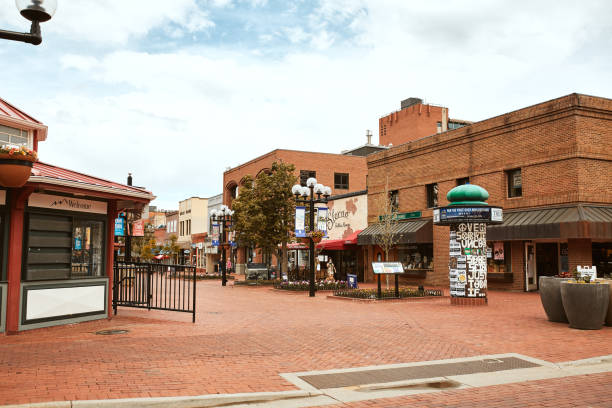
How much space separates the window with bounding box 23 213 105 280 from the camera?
1091 cm

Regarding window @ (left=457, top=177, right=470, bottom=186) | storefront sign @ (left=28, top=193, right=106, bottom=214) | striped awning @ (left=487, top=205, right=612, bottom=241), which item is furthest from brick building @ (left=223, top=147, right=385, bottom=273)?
storefront sign @ (left=28, top=193, right=106, bottom=214)

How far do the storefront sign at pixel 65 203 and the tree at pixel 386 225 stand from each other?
1386 cm

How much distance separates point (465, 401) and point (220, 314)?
32.3 ft

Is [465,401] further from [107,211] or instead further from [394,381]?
[107,211]

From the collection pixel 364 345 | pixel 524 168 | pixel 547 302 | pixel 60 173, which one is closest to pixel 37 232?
pixel 60 173

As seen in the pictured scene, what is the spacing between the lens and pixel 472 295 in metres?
17.3

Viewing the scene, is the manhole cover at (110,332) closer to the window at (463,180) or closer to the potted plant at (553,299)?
the potted plant at (553,299)

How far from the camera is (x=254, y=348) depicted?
958 cm

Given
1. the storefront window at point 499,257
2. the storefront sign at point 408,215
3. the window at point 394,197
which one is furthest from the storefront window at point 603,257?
the window at point 394,197

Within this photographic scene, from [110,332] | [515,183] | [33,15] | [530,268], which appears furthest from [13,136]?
[530,268]

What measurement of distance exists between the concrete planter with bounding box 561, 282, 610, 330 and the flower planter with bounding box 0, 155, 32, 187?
11355mm

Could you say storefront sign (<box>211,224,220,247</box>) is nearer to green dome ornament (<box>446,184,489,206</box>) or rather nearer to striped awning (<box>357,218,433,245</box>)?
striped awning (<box>357,218,433,245</box>)

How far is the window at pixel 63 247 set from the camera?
35.8 feet

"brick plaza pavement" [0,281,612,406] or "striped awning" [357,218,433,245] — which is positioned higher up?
"striped awning" [357,218,433,245]
